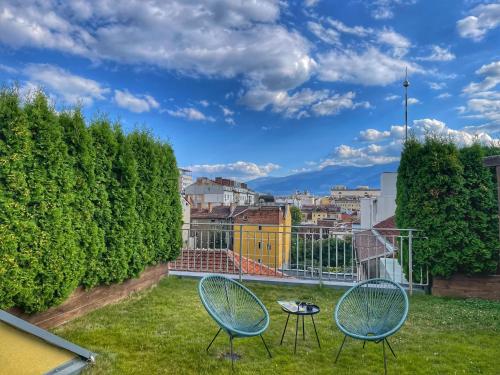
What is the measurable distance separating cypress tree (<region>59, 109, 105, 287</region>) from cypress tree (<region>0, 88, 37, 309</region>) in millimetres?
588

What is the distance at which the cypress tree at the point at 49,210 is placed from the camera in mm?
3188

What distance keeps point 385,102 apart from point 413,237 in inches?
428

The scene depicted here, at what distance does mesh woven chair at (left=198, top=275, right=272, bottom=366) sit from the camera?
3.08m

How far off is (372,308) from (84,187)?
3.47m

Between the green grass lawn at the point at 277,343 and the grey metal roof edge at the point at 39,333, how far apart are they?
0.15 m

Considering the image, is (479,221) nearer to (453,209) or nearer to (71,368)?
(453,209)

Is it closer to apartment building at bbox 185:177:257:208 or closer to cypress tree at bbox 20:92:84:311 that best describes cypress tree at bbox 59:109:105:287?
cypress tree at bbox 20:92:84:311

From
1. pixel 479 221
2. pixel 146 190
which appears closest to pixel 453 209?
pixel 479 221

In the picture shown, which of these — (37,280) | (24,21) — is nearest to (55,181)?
(37,280)

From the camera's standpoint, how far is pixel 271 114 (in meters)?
22.3

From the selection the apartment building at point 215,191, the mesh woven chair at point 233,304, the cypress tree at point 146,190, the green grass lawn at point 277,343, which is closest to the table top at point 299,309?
the mesh woven chair at point 233,304

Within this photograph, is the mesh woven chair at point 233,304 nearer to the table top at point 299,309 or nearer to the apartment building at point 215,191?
the table top at point 299,309

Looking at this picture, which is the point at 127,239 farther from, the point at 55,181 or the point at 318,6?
the point at 318,6

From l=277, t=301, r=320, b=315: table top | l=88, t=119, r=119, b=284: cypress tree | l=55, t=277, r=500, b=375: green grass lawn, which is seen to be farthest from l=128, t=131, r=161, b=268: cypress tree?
l=277, t=301, r=320, b=315: table top
